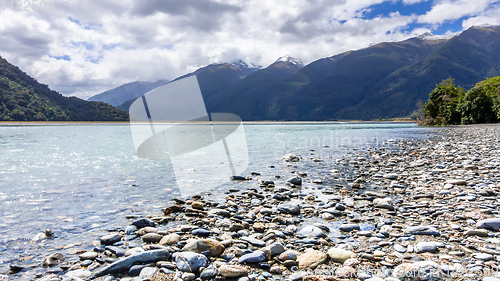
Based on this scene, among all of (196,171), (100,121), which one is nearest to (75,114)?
(100,121)

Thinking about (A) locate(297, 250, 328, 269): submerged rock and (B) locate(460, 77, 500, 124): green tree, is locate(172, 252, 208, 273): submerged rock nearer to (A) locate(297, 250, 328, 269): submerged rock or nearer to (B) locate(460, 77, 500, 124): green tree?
(A) locate(297, 250, 328, 269): submerged rock

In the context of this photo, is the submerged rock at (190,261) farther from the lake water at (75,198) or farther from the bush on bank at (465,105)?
the bush on bank at (465,105)

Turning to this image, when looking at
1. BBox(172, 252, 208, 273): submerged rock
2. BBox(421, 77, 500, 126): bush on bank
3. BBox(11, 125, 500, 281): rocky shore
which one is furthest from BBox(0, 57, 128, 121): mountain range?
BBox(172, 252, 208, 273): submerged rock

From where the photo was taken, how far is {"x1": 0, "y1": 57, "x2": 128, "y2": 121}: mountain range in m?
130

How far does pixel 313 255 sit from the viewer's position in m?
3.82

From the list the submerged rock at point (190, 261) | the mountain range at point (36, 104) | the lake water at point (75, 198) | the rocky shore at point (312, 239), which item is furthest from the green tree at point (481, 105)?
the mountain range at point (36, 104)

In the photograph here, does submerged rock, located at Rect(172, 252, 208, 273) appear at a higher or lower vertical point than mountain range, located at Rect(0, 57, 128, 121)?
lower

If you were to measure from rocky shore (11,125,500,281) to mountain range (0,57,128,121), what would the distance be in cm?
16178

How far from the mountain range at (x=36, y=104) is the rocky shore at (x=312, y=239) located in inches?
6369

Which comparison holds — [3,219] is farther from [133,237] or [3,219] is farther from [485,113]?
[485,113]

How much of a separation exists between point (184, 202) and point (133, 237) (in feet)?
7.90

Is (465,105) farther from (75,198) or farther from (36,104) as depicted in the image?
(36,104)

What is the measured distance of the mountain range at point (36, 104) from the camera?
426 feet

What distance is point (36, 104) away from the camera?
139m
